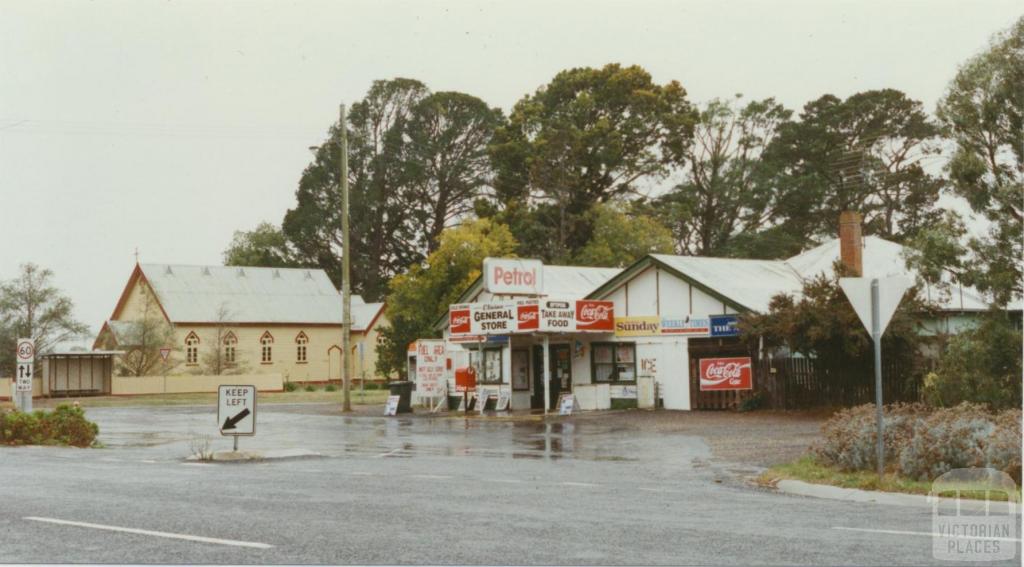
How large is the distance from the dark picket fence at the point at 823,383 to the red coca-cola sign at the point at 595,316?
529 cm

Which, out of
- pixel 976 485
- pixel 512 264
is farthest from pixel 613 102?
pixel 976 485

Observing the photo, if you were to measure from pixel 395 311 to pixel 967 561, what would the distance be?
54.3 m

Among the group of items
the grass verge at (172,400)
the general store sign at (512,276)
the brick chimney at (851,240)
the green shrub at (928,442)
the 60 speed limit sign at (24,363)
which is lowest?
the grass verge at (172,400)

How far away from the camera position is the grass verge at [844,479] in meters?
13.9

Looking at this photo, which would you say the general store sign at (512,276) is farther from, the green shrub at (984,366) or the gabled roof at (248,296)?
the gabled roof at (248,296)

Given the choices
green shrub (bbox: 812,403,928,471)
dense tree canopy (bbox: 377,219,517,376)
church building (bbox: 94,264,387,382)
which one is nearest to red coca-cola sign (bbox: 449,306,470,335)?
dense tree canopy (bbox: 377,219,517,376)

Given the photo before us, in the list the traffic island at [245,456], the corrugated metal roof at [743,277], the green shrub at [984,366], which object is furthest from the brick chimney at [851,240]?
the traffic island at [245,456]

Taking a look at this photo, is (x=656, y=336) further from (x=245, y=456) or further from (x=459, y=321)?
(x=245, y=456)

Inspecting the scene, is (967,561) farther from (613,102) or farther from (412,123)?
(412,123)

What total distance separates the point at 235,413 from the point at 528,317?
16.4 meters

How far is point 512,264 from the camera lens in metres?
36.7

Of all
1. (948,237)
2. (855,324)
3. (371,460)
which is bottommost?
(371,460)

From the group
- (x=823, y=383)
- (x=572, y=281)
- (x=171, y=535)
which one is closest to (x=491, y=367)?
(x=572, y=281)

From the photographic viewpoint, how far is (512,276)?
36.7 meters
